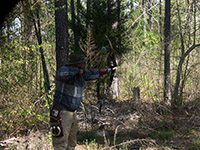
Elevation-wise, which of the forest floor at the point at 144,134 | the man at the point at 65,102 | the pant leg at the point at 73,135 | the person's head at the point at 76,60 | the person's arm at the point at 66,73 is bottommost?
the forest floor at the point at 144,134

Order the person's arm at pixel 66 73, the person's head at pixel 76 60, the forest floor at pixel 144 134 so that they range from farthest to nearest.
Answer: the forest floor at pixel 144 134, the person's head at pixel 76 60, the person's arm at pixel 66 73

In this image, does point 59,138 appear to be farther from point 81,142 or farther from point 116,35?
point 116,35

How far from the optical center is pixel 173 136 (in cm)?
696

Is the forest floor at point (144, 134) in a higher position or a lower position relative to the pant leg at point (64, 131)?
lower

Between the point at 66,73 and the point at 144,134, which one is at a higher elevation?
the point at 66,73

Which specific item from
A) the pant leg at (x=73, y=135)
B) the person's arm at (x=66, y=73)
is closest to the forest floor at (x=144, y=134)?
the pant leg at (x=73, y=135)

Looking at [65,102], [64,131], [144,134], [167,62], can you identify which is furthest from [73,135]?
[167,62]

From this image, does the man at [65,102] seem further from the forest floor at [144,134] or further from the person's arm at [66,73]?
the forest floor at [144,134]

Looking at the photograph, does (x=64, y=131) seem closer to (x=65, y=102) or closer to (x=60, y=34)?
(x=65, y=102)

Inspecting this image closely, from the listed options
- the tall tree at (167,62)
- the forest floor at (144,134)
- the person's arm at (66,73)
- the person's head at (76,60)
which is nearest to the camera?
the person's arm at (66,73)

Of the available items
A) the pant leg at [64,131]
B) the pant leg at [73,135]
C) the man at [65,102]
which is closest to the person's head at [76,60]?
the man at [65,102]

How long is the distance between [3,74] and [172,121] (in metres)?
5.57

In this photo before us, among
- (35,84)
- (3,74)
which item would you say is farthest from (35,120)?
(3,74)

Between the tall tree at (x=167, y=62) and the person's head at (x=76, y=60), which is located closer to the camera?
the person's head at (x=76, y=60)
